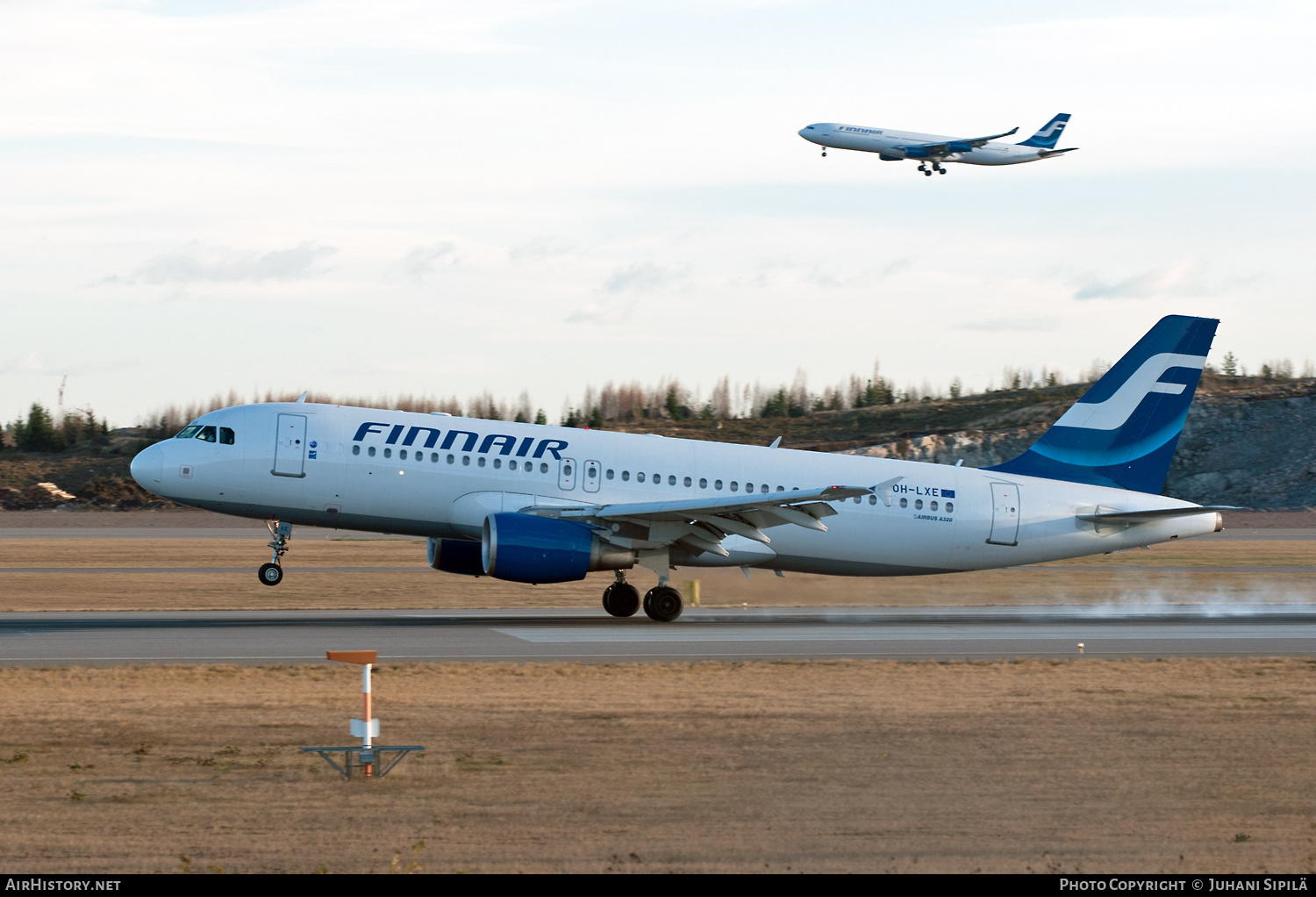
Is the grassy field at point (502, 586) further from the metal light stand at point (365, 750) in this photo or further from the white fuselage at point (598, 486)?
the metal light stand at point (365, 750)

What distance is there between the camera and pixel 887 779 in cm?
1314

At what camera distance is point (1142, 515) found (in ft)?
104

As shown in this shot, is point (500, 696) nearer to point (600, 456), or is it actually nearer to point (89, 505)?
point (600, 456)

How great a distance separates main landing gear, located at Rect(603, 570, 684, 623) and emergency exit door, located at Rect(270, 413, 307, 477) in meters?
7.54

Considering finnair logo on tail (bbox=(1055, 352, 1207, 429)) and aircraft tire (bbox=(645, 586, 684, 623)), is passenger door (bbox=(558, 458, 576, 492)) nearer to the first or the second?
aircraft tire (bbox=(645, 586, 684, 623))

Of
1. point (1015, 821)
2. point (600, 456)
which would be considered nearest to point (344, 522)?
point (600, 456)

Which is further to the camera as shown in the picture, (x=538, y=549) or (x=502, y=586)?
(x=502, y=586)

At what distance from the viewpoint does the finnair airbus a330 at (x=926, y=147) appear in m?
78.5

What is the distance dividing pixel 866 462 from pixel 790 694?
14176mm

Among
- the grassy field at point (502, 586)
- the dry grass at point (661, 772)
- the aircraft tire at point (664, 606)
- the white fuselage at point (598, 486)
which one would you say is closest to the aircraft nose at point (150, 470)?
the white fuselage at point (598, 486)

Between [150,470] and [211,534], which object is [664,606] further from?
[211,534]

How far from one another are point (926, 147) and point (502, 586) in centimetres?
4964

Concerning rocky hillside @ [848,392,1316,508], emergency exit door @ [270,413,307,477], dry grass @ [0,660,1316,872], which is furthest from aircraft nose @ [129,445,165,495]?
rocky hillside @ [848,392,1316,508]

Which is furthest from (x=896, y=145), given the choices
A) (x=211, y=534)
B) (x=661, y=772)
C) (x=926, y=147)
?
(x=661, y=772)
